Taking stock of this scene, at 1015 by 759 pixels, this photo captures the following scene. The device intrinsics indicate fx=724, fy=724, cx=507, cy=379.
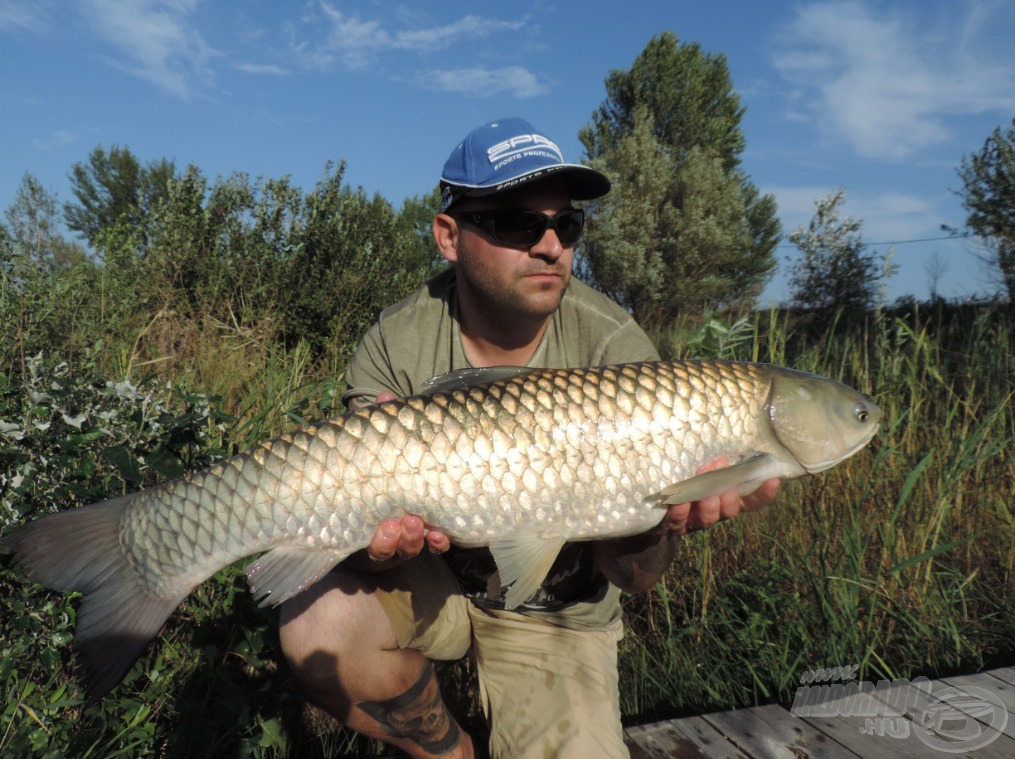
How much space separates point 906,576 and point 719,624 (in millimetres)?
669

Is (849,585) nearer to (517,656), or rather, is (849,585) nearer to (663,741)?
(663,741)

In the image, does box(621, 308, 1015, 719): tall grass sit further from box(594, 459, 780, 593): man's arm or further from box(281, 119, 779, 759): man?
box(594, 459, 780, 593): man's arm

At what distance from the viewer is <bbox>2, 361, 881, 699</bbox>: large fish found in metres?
1.43

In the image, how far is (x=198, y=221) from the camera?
20.6 ft

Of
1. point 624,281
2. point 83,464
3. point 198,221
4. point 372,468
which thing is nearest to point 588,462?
point 372,468

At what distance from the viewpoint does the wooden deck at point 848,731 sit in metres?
1.82

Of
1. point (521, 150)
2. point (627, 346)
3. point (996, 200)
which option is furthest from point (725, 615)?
point (996, 200)

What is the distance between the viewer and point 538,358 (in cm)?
215

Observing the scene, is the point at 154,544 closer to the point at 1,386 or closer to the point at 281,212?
the point at 1,386

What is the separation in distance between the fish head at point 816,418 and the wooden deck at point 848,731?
0.78 meters

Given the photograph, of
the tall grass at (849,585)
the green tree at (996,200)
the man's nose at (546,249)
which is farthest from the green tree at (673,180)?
the man's nose at (546,249)

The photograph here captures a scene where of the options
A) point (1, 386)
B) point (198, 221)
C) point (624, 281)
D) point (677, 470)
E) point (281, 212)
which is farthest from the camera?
point (624, 281)

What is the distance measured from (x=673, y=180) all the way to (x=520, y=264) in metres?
23.0

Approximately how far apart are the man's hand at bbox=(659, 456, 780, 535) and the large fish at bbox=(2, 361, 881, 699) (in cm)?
4
